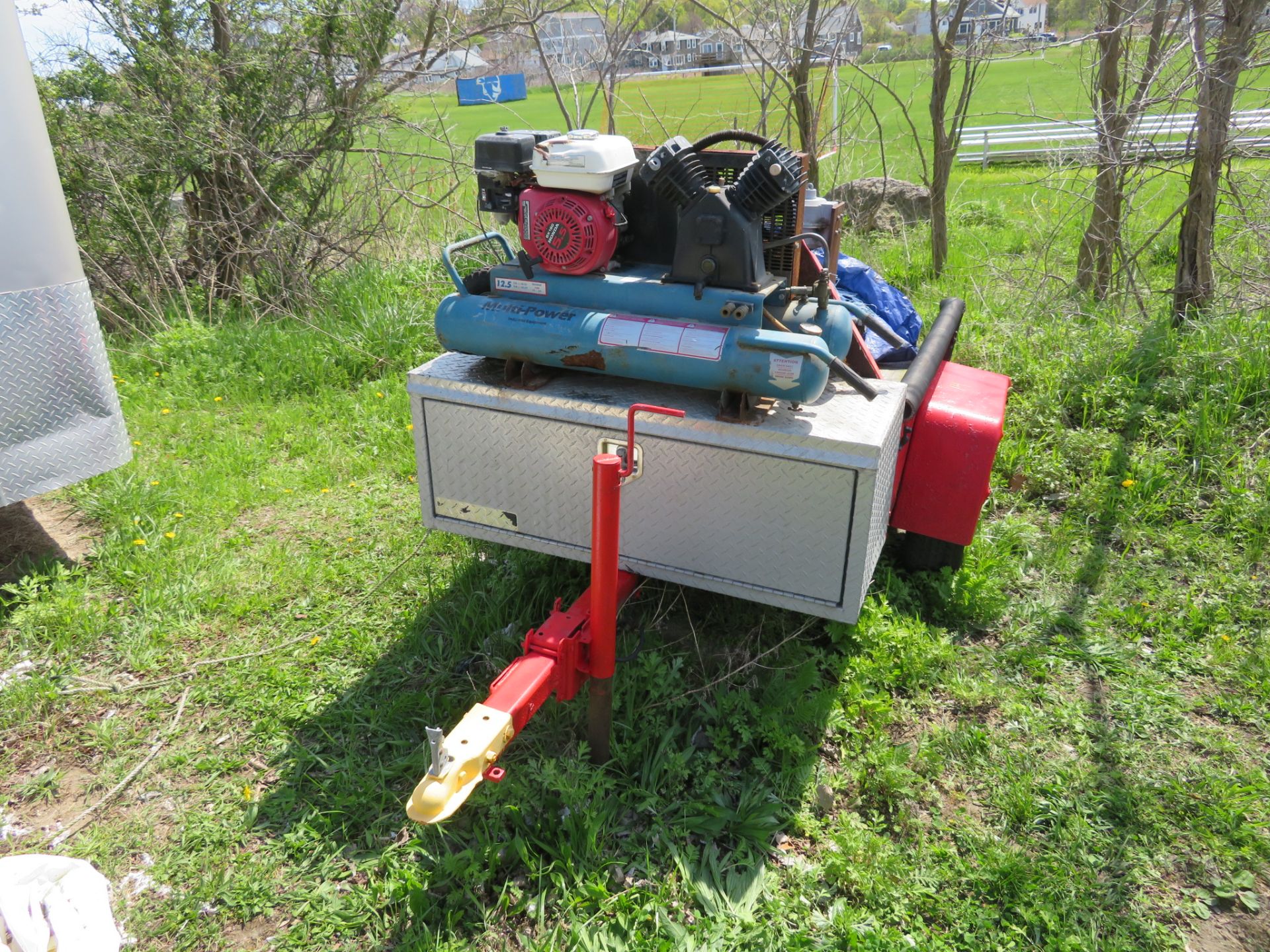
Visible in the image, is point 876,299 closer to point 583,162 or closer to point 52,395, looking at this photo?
point 583,162

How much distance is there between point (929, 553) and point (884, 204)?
19.2 feet

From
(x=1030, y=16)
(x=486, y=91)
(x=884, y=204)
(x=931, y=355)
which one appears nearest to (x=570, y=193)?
(x=931, y=355)

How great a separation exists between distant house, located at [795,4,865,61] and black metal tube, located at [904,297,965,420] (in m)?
3.26

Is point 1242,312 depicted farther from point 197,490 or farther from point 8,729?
point 8,729

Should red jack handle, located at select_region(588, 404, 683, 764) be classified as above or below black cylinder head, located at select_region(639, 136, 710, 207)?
below

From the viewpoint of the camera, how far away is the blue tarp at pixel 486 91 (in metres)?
6.64

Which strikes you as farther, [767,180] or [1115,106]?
[1115,106]

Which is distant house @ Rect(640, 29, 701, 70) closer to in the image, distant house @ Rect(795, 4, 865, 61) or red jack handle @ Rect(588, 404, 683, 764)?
distant house @ Rect(795, 4, 865, 61)

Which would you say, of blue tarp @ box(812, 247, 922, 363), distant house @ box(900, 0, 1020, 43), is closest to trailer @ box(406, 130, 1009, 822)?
blue tarp @ box(812, 247, 922, 363)

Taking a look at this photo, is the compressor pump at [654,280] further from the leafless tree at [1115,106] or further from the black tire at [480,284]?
the leafless tree at [1115,106]

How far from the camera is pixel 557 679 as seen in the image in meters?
2.47

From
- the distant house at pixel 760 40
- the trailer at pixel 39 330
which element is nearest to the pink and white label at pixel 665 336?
the trailer at pixel 39 330

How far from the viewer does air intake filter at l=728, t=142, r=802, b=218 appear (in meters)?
2.54

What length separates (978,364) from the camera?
196 inches
